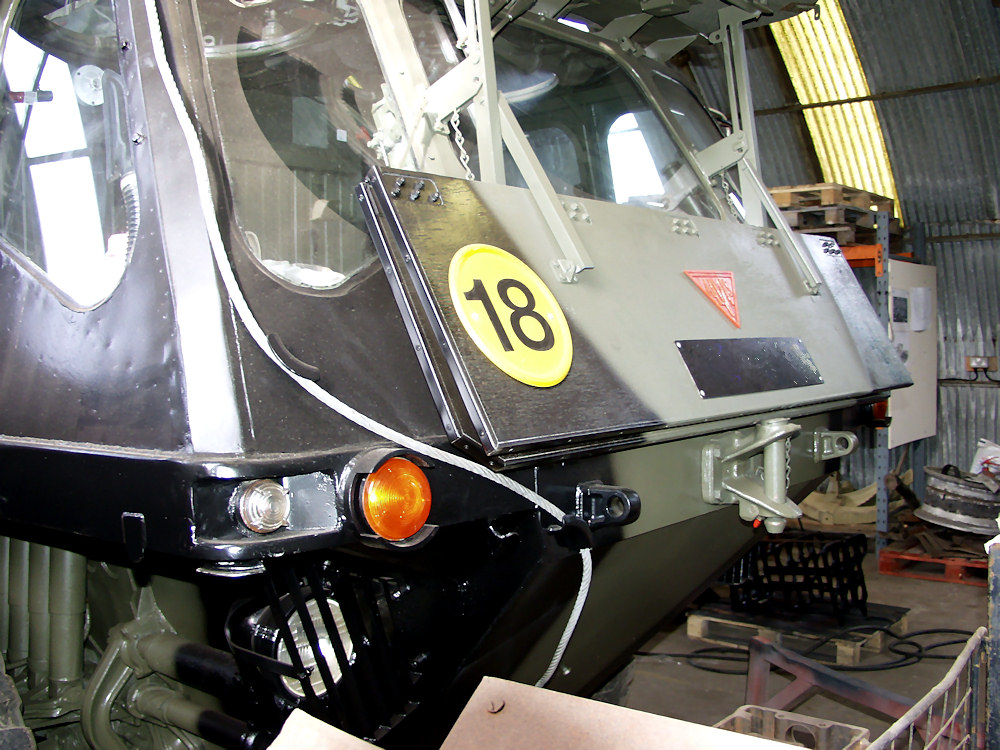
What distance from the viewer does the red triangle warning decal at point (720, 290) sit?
2.55 meters

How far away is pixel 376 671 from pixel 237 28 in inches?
62.5

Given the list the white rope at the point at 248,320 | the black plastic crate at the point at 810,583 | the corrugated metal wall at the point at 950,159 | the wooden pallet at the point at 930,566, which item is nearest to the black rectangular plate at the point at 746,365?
the white rope at the point at 248,320

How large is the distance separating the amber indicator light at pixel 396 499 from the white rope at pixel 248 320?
0.06 metres

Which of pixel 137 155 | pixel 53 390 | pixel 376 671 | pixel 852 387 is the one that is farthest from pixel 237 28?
pixel 852 387

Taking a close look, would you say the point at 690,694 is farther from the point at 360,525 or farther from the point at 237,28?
the point at 237,28

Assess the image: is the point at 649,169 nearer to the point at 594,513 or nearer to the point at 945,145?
the point at 594,513

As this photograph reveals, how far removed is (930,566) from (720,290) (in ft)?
17.0

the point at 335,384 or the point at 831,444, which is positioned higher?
the point at 335,384

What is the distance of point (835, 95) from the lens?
8406 mm

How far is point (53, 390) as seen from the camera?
204cm

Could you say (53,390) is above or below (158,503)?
above

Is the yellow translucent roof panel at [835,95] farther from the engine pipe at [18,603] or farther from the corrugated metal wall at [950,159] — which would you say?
the engine pipe at [18,603]

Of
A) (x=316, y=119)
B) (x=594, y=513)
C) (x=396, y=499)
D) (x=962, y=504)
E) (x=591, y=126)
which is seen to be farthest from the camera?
(x=962, y=504)

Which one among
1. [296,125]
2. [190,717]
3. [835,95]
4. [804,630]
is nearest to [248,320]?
[296,125]
